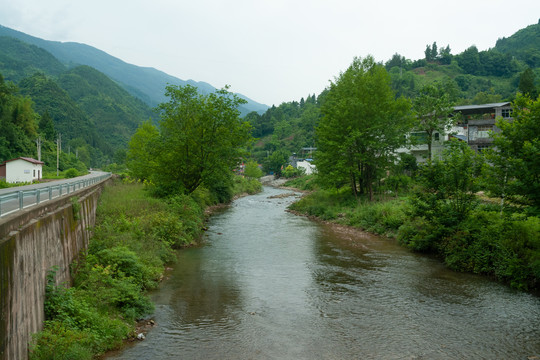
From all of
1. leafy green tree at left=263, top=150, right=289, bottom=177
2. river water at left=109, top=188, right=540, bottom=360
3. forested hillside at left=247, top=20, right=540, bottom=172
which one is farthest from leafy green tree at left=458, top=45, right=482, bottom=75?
river water at left=109, top=188, right=540, bottom=360

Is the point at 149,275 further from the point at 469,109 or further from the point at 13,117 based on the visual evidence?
the point at 13,117

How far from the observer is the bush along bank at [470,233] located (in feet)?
53.8

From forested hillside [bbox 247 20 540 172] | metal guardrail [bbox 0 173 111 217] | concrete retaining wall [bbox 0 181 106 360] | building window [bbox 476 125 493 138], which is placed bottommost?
concrete retaining wall [bbox 0 181 106 360]

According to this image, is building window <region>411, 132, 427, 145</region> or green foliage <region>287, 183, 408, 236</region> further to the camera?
building window <region>411, 132, 427, 145</region>

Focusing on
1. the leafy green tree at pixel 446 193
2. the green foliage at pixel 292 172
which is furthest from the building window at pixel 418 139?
the green foliage at pixel 292 172

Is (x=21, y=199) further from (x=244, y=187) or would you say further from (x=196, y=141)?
(x=244, y=187)

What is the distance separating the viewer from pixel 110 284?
44.5 feet

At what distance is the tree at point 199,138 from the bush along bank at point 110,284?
9.74 m

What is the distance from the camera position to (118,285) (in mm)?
13281

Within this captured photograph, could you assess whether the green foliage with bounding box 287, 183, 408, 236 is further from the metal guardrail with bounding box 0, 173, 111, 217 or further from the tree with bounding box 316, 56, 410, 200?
the metal guardrail with bounding box 0, 173, 111, 217

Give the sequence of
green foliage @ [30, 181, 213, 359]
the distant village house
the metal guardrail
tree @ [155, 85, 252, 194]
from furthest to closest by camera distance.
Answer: the distant village house < tree @ [155, 85, 252, 194] < green foliage @ [30, 181, 213, 359] < the metal guardrail

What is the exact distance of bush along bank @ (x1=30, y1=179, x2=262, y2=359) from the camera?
9445mm

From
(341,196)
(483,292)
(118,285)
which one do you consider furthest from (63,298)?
(341,196)

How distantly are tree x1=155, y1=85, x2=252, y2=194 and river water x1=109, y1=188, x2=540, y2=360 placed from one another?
14.0 metres
